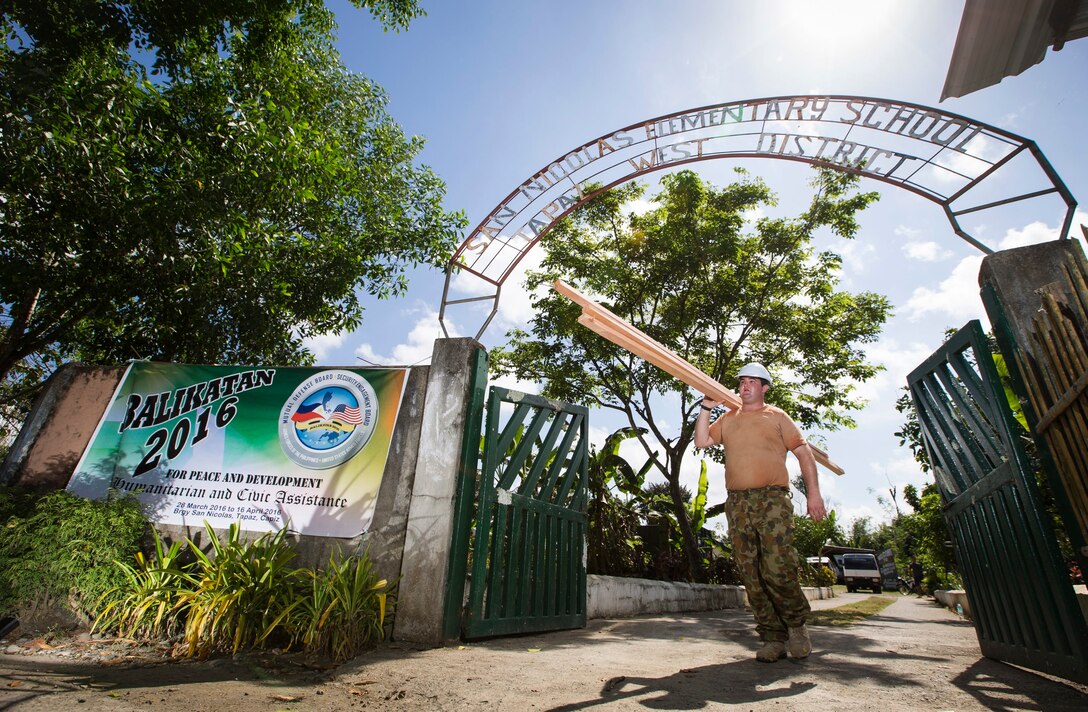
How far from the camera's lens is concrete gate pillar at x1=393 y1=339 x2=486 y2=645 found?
4148mm

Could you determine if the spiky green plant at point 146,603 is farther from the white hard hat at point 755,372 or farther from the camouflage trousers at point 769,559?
the white hard hat at point 755,372

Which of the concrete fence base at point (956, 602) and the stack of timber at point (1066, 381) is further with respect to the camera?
the concrete fence base at point (956, 602)

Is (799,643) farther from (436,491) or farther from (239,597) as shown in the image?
(239,597)

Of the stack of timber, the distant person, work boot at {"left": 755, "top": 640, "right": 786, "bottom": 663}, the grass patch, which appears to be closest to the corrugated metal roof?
the stack of timber

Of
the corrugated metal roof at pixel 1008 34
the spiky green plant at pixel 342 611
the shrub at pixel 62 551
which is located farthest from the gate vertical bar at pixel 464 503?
the corrugated metal roof at pixel 1008 34

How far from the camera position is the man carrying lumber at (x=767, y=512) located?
3.74 m

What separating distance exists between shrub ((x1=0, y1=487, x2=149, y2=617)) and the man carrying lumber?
15.1ft

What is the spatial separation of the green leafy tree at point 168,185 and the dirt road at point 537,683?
509 cm

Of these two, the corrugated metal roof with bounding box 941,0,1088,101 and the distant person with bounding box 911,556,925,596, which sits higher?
the corrugated metal roof with bounding box 941,0,1088,101

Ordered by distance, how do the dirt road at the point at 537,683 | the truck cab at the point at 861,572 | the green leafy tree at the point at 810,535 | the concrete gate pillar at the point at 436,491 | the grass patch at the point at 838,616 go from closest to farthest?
the dirt road at the point at 537,683, the concrete gate pillar at the point at 436,491, the grass patch at the point at 838,616, the truck cab at the point at 861,572, the green leafy tree at the point at 810,535

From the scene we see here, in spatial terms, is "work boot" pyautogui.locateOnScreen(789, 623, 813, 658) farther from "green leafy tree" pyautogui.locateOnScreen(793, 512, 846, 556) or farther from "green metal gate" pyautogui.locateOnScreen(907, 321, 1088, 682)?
"green leafy tree" pyautogui.locateOnScreen(793, 512, 846, 556)

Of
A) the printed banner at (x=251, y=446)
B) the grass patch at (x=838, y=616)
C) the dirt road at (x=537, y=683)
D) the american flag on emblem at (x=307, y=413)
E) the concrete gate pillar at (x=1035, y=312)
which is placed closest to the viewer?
the dirt road at (x=537, y=683)

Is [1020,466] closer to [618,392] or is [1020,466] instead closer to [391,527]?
[391,527]

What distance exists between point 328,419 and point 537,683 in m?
3.05
